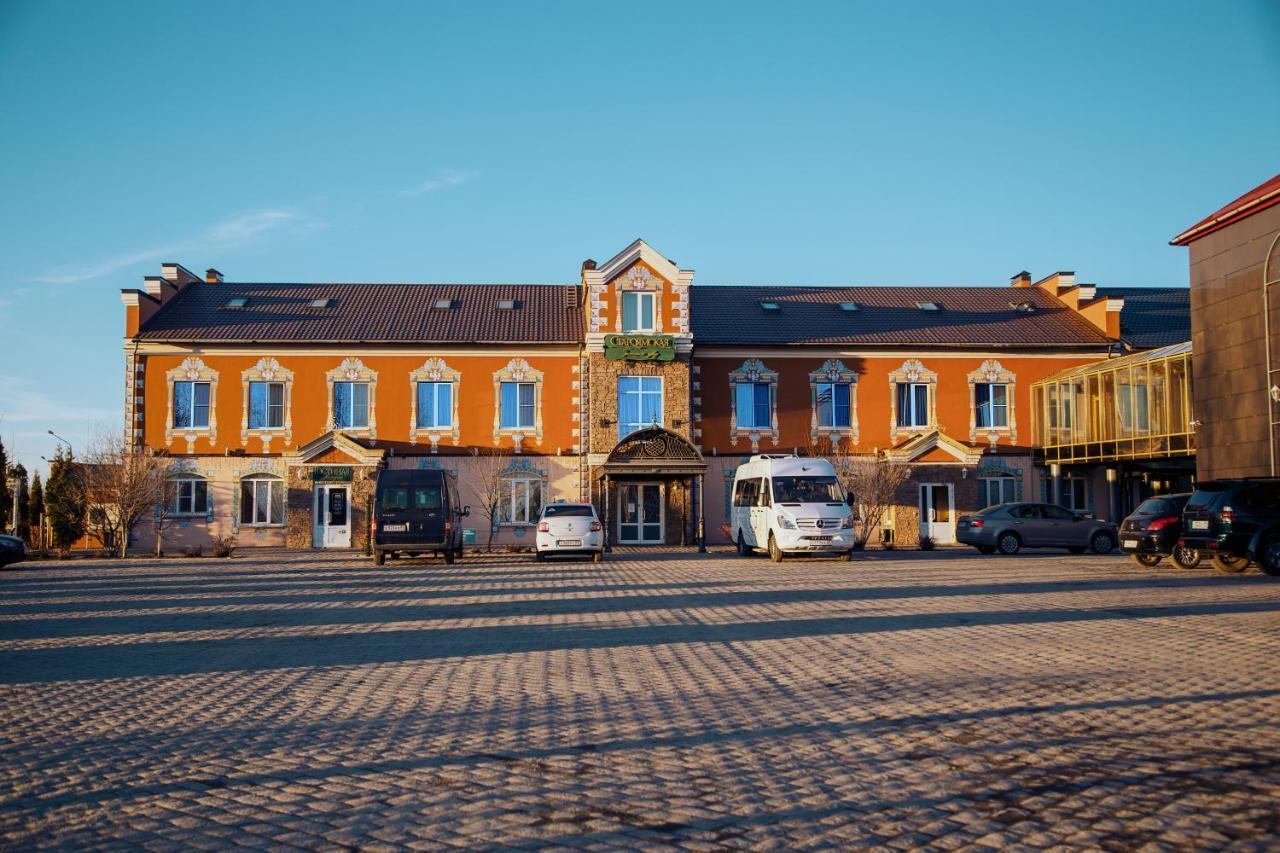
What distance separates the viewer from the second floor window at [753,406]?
39.3 metres

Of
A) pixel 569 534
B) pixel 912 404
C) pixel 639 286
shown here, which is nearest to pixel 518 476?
pixel 639 286

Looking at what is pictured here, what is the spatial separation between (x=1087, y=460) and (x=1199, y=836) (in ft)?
111

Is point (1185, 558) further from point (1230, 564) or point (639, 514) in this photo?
point (639, 514)

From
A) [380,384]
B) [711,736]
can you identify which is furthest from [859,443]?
[711,736]

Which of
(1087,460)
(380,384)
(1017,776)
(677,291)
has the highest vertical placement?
(677,291)

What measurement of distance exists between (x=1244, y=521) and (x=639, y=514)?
69.9ft

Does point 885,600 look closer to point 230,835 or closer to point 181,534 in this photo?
point 230,835

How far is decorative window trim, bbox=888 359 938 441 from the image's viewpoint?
3972cm

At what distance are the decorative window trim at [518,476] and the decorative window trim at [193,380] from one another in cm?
1049

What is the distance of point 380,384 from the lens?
38.6 metres

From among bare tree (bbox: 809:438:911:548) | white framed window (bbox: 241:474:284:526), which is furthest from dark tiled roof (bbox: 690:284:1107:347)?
white framed window (bbox: 241:474:284:526)

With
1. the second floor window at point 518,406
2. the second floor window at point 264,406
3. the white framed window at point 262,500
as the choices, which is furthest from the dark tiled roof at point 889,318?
the white framed window at point 262,500

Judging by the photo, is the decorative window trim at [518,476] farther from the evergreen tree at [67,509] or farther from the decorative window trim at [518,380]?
the evergreen tree at [67,509]

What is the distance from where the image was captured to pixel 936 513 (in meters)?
38.2
